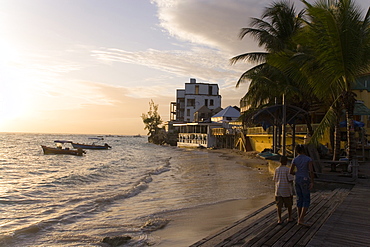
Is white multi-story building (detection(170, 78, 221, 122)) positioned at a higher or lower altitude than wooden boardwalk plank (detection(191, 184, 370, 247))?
higher

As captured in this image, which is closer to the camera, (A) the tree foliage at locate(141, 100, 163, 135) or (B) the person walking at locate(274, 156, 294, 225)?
(B) the person walking at locate(274, 156, 294, 225)

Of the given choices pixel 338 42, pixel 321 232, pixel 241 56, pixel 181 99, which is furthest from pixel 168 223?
pixel 181 99

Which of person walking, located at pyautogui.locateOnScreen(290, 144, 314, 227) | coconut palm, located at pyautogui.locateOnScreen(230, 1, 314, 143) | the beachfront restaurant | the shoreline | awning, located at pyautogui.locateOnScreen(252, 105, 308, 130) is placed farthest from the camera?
the beachfront restaurant

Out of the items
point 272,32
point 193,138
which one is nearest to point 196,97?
point 193,138

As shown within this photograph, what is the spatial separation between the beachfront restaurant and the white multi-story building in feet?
58.9

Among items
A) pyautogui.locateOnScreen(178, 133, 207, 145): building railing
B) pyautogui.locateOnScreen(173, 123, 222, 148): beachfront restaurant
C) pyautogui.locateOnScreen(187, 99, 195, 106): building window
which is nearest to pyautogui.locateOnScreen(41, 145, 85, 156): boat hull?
pyautogui.locateOnScreen(173, 123, 222, 148): beachfront restaurant

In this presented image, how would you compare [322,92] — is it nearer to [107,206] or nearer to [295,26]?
[107,206]

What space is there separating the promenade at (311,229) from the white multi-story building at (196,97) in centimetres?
7946

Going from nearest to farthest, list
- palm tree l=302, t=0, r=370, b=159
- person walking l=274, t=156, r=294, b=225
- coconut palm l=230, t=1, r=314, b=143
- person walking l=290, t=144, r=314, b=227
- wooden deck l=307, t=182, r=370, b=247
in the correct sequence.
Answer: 1. wooden deck l=307, t=182, r=370, b=247
2. person walking l=290, t=144, r=314, b=227
3. person walking l=274, t=156, r=294, b=225
4. palm tree l=302, t=0, r=370, b=159
5. coconut palm l=230, t=1, r=314, b=143

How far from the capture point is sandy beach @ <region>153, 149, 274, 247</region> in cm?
729

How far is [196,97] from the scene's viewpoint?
88.4m

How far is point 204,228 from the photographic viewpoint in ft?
26.2

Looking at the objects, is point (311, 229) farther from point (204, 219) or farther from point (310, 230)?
point (204, 219)

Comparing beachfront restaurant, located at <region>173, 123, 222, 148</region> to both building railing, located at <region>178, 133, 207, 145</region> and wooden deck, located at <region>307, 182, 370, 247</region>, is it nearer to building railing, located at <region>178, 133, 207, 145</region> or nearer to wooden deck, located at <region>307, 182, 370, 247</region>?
building railing, located at <region>178, 133, 207, 145</region>
